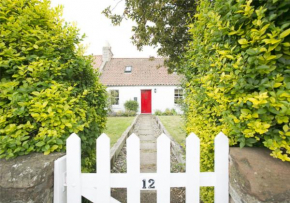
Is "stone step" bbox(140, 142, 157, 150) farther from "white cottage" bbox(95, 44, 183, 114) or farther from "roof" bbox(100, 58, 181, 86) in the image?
"roof" bbox(100, 58, 181, 86)

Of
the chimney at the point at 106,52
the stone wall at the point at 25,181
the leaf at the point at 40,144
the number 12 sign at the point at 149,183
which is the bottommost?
the number 12 sign at the point at 149,183

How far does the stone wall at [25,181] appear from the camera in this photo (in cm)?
124

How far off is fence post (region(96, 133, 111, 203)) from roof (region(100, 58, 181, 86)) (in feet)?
52.7

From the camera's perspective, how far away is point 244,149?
4.31ft

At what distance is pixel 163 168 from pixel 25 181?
1119mm

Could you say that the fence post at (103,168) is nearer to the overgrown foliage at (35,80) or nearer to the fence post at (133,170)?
the fence post at (133,170)

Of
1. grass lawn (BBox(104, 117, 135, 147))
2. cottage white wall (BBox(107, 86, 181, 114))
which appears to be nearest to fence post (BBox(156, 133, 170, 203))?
grass lawn (BBox(104, 117, 135, 147))

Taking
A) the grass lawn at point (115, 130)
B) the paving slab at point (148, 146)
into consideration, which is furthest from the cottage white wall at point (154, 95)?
the paving slab at point (148, 146)

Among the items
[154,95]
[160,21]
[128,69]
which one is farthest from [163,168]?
[128,69]

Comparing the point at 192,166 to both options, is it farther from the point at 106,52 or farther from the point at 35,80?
the point at 106,52

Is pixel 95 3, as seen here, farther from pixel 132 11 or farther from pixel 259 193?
pixel 259 193

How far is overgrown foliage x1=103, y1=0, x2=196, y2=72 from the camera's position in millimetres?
4395

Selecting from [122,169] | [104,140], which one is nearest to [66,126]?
[104,140]

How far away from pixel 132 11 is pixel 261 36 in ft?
14.7
